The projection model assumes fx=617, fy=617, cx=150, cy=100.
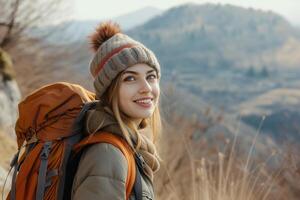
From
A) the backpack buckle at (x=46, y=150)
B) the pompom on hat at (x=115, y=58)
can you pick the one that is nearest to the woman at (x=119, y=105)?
the pompom on hat at (x=115, y=58)

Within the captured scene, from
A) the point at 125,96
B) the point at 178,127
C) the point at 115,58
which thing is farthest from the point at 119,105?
the point at 178,127

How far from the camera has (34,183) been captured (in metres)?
2.21

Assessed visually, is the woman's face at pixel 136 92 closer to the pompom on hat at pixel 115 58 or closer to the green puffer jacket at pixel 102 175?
the pompom on hat at pixel 115 58

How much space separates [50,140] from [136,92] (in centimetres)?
37

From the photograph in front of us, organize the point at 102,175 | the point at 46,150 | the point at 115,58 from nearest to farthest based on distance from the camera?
the point at 102,175 < the point at 46,150 < the point at 115,58

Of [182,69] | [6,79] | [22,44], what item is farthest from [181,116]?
[182,69]

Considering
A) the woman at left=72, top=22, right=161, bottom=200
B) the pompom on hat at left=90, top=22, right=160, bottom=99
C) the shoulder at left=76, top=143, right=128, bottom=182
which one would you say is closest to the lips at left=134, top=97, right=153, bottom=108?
the woman at left=72, top=22, right=161, bottom=200

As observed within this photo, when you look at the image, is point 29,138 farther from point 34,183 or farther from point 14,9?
point 14,9

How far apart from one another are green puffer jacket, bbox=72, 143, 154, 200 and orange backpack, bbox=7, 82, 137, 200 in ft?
0.16

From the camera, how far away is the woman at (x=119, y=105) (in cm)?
208

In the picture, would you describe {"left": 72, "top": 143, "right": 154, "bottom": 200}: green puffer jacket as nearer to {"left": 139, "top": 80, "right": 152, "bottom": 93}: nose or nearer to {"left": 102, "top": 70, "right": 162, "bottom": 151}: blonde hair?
{"left": 102, "top": 70, "right": 162, "bottom": 151}: blonde hair

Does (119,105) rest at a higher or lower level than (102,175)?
higher

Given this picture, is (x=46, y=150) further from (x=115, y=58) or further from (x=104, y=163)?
(x=115, y=58)

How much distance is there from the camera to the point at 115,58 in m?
2.33
